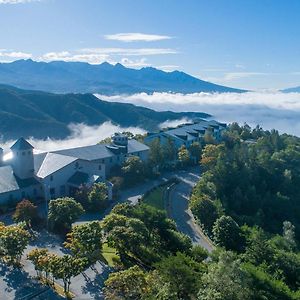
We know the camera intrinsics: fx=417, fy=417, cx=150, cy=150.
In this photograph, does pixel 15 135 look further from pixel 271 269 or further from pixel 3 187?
pixel 271 269

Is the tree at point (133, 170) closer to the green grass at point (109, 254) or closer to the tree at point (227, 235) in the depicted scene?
the tree at point (227, 235)

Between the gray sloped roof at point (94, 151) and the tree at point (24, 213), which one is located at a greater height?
the gray sloped roof at point (94, 151)

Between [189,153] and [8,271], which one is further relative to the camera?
[189,153]

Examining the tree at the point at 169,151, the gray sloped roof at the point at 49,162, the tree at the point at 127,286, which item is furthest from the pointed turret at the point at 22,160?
the tree at the point at 127,286

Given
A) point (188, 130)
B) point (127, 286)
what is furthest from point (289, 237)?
point (188, 130)

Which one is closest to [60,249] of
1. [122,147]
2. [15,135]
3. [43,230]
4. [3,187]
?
[43,230]

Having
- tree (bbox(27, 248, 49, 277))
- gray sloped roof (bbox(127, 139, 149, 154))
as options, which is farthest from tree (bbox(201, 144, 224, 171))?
tree (bbox(27, 248, 49, 277))
